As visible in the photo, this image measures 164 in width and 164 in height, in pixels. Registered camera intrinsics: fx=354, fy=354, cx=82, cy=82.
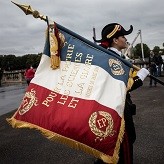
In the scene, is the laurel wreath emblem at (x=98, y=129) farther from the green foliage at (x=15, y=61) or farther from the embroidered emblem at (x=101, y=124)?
the green foliage at (x=15, y=61)

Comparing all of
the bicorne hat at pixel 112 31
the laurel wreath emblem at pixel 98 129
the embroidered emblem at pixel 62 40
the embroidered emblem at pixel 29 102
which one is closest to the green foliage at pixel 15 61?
the bicorne hat at pixel 112 31

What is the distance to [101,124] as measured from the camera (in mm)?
3246

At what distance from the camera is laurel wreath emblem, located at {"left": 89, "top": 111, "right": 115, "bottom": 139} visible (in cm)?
323

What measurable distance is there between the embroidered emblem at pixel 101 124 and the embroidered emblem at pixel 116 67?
462 mm

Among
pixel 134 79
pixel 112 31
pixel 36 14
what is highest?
pixel 36 14

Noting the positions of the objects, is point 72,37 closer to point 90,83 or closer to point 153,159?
point 90,83

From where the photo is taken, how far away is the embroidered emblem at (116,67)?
352 centimetres

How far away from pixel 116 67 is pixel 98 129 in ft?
2.24

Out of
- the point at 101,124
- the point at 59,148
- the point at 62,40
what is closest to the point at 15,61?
the point at 59,148

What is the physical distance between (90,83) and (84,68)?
190 millimetres

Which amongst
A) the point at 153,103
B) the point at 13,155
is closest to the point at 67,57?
the point at 13,155

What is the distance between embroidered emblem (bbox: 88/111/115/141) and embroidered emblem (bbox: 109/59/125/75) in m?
0.46

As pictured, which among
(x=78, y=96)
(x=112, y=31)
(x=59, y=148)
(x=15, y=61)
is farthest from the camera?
(x=15, y=61)

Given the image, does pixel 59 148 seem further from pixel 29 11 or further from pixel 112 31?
Answer: pixel 29 11
